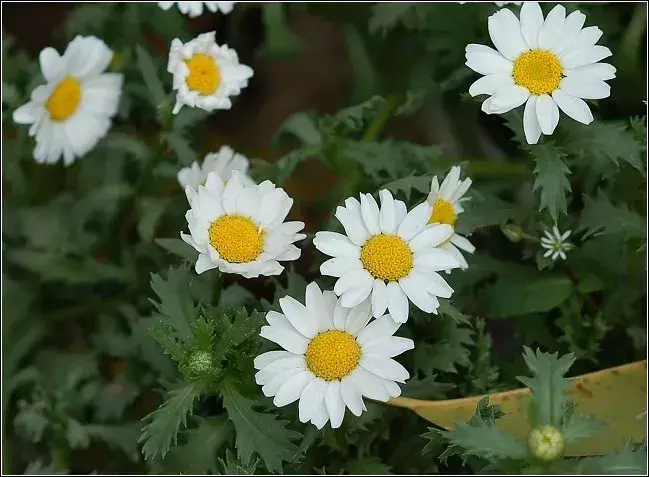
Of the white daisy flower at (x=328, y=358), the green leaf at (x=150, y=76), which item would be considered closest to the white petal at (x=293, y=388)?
the white daisy flower at (x=328, y=358)

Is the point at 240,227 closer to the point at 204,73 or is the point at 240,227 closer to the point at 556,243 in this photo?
the point at 204,73

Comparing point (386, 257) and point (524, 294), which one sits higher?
point (386, 257)

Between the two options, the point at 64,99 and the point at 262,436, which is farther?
the point at 64,99

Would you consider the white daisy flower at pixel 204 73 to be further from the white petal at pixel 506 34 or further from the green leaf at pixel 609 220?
the green leaf at pixel 609 220

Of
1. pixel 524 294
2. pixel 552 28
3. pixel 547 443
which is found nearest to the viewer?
pixel 547 443

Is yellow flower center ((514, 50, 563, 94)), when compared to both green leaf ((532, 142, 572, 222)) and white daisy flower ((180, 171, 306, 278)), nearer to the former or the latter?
green leaf ((532, 142, 572, 222))

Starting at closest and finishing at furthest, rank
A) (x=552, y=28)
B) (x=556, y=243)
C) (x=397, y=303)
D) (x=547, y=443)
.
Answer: (x=547, y=443) < (x=397, y=303) < (x=552, y=28) < (x=556, y=243)

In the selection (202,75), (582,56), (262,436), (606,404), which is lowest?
(606,404)

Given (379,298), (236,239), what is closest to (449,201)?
(379,298)

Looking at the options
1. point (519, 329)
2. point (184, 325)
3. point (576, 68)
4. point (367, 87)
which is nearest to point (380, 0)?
point (367, 87)
